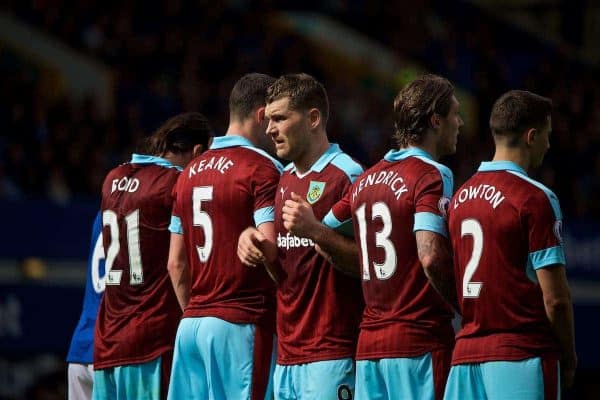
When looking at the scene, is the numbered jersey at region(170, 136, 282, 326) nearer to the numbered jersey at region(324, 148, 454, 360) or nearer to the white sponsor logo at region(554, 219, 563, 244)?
the numbered jersey at region(324, 148, 454, 360)

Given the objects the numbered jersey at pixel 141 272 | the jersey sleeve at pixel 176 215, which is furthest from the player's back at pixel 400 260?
the numbered jersey at pixel 141 272

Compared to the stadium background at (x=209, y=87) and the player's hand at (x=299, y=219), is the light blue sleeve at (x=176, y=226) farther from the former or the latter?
the stadium background at (x=209, y=87)

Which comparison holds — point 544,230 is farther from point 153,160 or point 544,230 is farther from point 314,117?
point 153,160

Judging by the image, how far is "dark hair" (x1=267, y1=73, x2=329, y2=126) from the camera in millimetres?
7152

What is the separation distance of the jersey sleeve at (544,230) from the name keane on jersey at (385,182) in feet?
2.38

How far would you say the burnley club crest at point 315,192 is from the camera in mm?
7059

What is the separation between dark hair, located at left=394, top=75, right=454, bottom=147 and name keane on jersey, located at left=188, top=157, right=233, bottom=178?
108 centimetres

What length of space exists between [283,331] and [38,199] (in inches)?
279

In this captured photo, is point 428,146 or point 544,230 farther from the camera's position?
point 428,146

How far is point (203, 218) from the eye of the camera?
24.6ft

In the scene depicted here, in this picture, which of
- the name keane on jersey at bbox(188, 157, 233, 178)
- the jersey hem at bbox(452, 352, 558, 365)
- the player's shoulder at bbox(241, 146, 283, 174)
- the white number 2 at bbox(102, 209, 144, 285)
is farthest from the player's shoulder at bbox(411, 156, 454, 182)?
the white number 2 at bbox(102, 209, 144, 285)

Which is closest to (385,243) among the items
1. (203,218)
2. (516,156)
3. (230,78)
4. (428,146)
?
(428,146)

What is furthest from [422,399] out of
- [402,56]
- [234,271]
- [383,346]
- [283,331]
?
[402,56]

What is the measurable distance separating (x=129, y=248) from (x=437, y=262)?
2355mm
